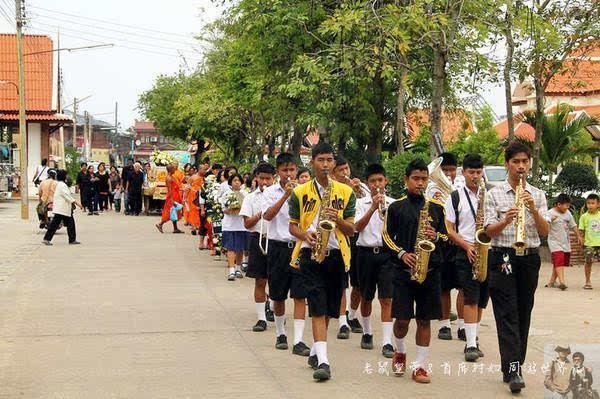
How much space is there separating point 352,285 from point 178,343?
1973 mm

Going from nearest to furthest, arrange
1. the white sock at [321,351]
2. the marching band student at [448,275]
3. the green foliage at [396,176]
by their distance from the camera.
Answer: the white sock at [321,351]
the marching band student at [448,275]
the green foliage at [396,176]

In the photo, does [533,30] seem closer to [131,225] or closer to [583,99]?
[131,225]

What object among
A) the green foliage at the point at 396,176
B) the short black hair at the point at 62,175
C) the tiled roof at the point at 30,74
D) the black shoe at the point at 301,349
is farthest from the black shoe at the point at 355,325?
the tiled roof at the point at 30,74

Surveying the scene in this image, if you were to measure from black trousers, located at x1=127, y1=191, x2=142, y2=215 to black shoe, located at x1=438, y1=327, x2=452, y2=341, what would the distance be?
2446cm

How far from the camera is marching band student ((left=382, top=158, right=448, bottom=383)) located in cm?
779

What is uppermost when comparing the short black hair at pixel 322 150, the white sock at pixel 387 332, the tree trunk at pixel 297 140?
the tree trunk at pixel 297 140

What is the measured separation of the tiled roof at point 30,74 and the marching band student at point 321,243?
40.3 meters

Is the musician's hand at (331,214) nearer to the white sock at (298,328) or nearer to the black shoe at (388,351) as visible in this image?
the white sock at (298,328)

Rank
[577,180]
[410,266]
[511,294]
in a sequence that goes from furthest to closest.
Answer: [577,180] → [410,266] → [511,294]

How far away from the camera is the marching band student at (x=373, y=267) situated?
8984mm

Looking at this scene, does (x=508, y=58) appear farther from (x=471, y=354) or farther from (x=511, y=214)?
(x=511, y=214)

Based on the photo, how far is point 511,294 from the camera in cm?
746

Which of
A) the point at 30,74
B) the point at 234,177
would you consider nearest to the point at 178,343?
the point at 234,177

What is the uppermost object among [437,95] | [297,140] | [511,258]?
[437,95]
